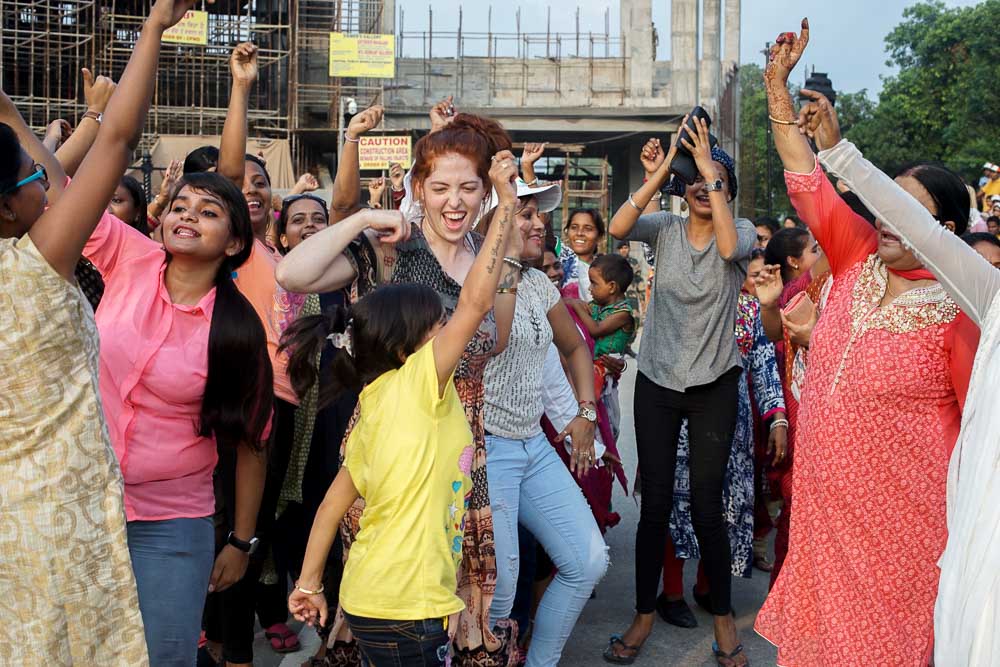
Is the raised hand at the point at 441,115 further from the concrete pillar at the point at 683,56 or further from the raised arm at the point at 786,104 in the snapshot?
the concrete pillar at the point at 683,56

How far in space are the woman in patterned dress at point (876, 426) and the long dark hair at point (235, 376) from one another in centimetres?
176

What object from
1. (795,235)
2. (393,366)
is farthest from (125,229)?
(795,235)

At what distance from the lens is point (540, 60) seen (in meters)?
26.3

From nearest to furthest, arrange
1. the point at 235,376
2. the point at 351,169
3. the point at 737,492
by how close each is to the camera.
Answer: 1. the point at 235,376
2. the point at 351,169
3. the point at 737,492

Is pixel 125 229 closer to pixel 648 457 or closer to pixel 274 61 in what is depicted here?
pixel 648 457

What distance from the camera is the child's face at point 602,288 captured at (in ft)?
20.7

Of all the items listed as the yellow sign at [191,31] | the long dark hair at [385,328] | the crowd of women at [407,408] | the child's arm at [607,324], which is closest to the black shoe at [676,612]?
the crowd of women at [407,408]

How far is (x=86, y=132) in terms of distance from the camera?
364 centimetres

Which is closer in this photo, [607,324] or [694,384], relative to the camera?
[694,384]

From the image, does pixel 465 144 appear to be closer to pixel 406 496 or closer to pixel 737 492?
pixel 406 496

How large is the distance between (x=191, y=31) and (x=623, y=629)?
16.1 meters

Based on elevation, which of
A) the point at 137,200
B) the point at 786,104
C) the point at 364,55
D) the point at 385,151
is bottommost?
the point at 137,200

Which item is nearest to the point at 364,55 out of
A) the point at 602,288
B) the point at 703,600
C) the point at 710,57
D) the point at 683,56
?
the point at 683,56

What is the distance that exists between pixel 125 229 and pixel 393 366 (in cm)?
93
